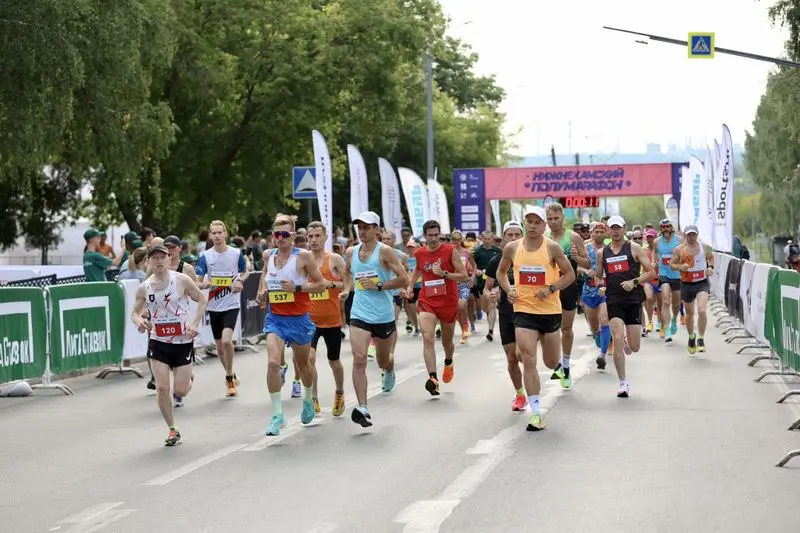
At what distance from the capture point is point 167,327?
12109 mm

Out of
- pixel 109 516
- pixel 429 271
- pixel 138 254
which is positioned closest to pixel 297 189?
pixel 138 254

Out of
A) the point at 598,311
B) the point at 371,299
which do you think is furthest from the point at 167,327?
the point at 598,311

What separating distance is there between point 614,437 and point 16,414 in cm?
647

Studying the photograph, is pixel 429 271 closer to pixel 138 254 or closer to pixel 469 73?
pixel 138 254

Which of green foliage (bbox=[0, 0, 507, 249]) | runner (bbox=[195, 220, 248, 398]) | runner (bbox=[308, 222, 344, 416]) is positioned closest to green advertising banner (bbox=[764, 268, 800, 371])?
runner (bbox=[308, 222, 344, 416])

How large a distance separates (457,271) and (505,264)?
2978 millimetres

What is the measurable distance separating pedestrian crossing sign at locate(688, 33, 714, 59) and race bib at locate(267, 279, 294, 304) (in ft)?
66.1

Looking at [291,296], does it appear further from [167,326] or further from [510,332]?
[510,332]

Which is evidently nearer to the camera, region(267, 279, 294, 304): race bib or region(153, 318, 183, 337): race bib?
region(153, 318, 183, 337): race bib

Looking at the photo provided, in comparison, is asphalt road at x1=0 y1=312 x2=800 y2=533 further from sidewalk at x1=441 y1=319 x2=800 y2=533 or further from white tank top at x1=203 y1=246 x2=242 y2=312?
white tank top at x1=203 y1=246 x2=242 y2=312

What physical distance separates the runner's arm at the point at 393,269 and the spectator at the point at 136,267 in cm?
616

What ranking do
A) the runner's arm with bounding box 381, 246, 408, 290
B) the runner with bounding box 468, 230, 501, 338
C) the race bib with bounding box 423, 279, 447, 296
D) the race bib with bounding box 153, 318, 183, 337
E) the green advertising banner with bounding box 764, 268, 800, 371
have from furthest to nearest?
the runner with bounding box 468, 230, 501, 338 → the race bib with bounding box 423, 279, 447, 296 → the green advertising banner with bounding box 764, 268, 800, 371 → the runner's arm with bounding box 381, 246, 408, 290 → the race bib with bounding box 153, 318, 183, 337

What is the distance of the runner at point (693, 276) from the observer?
827 inches

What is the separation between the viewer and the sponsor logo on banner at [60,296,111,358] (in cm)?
1772
